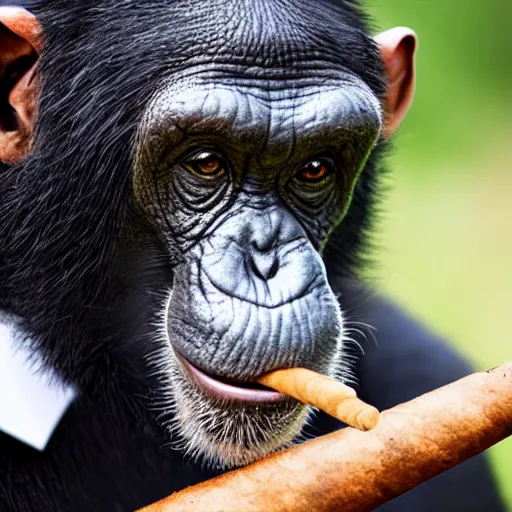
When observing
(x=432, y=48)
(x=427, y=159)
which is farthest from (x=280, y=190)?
(x=432, y=48)

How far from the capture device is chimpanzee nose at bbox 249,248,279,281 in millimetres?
3264

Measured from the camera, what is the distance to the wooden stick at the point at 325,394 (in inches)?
105

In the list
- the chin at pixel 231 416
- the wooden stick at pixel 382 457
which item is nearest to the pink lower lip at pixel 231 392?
the chin at pixel 231 416

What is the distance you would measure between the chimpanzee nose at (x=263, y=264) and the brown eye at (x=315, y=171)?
1.24 ft

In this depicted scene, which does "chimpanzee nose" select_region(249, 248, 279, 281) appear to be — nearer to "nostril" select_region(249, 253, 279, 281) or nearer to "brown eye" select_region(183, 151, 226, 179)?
"nostril" select_region(249, 253, 279, 281)

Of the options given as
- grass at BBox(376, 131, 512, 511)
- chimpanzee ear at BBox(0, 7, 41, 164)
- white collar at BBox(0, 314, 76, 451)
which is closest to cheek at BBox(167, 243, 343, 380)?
white collar at BBox(0, 314, 76, 451)

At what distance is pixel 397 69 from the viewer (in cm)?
401

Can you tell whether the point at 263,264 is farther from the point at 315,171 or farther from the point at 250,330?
the point at 315,171

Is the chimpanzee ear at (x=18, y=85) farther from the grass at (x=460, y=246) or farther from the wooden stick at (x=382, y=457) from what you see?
the grass at (x=460, y=246)

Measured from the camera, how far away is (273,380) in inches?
124

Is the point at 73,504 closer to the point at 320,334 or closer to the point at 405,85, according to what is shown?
the point at 320,334

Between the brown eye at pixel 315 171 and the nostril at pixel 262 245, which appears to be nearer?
the nostril at pixel 262 245

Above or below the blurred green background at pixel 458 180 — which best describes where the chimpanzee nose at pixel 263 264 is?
above

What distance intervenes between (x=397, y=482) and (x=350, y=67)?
131cm
